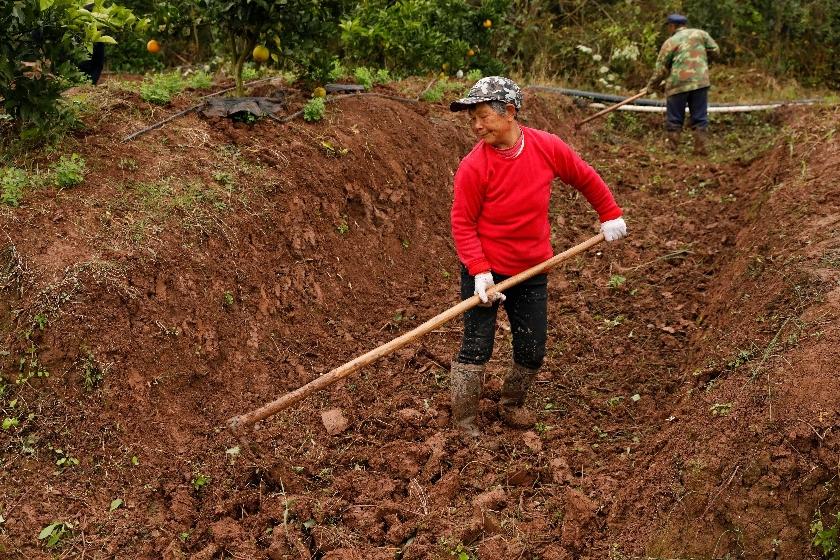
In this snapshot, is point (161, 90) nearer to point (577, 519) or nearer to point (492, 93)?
point (492, 93)

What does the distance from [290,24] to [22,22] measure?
2128 millimetres

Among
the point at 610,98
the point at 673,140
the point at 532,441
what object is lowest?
the point at 673,140

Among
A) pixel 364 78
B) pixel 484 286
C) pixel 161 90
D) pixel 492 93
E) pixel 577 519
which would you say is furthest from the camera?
pixel 364 78

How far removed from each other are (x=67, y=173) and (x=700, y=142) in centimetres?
734

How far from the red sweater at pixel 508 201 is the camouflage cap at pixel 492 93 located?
217 millimetres

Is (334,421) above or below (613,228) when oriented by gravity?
below

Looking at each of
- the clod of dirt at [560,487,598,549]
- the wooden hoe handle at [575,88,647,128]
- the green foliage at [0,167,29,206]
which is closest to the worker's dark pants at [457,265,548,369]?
the clod of dirt at [560,487,598,549]

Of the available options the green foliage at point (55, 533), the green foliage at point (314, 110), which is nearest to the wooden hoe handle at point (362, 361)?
the green foliage at point (55, 533)

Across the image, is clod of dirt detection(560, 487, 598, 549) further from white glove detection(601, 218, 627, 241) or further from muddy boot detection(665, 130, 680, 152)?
muddy boot detection(665, 130, 680, 152)

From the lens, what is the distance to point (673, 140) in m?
10.1

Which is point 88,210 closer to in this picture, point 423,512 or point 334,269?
point 334,269

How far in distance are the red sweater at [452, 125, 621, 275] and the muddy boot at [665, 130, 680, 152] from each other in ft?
20.3

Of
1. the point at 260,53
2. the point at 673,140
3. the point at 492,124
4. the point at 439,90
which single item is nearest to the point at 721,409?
the point at 492,124

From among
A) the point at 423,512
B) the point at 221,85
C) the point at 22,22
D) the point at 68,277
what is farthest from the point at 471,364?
the point at 221,85
